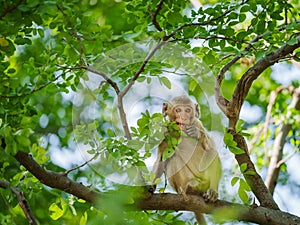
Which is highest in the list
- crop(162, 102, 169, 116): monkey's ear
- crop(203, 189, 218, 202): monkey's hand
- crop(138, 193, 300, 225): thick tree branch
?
crop(162, 102, 169, 116): monkey's ear

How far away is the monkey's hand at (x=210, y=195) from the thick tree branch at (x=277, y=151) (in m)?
1.37

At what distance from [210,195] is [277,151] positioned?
1.89m

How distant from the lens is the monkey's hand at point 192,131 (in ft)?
10.4

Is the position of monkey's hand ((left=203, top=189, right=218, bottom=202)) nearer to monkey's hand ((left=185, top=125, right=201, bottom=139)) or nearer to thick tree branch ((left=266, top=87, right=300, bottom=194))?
monkey's hand ((left=185, top=125, right=201, bottom=139))

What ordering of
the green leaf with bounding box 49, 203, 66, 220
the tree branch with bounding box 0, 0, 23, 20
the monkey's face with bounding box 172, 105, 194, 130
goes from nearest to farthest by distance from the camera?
1. the tree branch with bounding box 0, 0, 23, 20
2. the monkey's face with bounding box 172, 105, 194, 130
3. the green leaf with bounding box 49, 203, 66, 220

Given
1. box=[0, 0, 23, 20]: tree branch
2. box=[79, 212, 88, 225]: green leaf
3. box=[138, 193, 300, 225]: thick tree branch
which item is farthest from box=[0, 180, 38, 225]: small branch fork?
box=[0, 0, 23, 20]: tree branch

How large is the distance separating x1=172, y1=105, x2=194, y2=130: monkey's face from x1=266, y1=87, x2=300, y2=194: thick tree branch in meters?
1.68

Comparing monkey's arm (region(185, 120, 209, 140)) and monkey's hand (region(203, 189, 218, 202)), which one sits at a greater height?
monkey's arm (region(185, 120, 209, 140))

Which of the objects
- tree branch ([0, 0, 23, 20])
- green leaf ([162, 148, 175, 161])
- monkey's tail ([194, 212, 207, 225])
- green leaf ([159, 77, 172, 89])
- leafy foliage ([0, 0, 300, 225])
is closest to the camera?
tree branch ([0, 0, 23, 20])

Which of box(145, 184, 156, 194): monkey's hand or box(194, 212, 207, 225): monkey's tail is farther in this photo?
box(194, 212, 207, 225): monkey's tail

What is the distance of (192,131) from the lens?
3225 millimetres

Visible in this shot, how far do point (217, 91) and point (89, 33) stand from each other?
749mm

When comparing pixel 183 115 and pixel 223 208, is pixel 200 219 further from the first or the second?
pixel 183 115

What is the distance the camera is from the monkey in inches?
120
